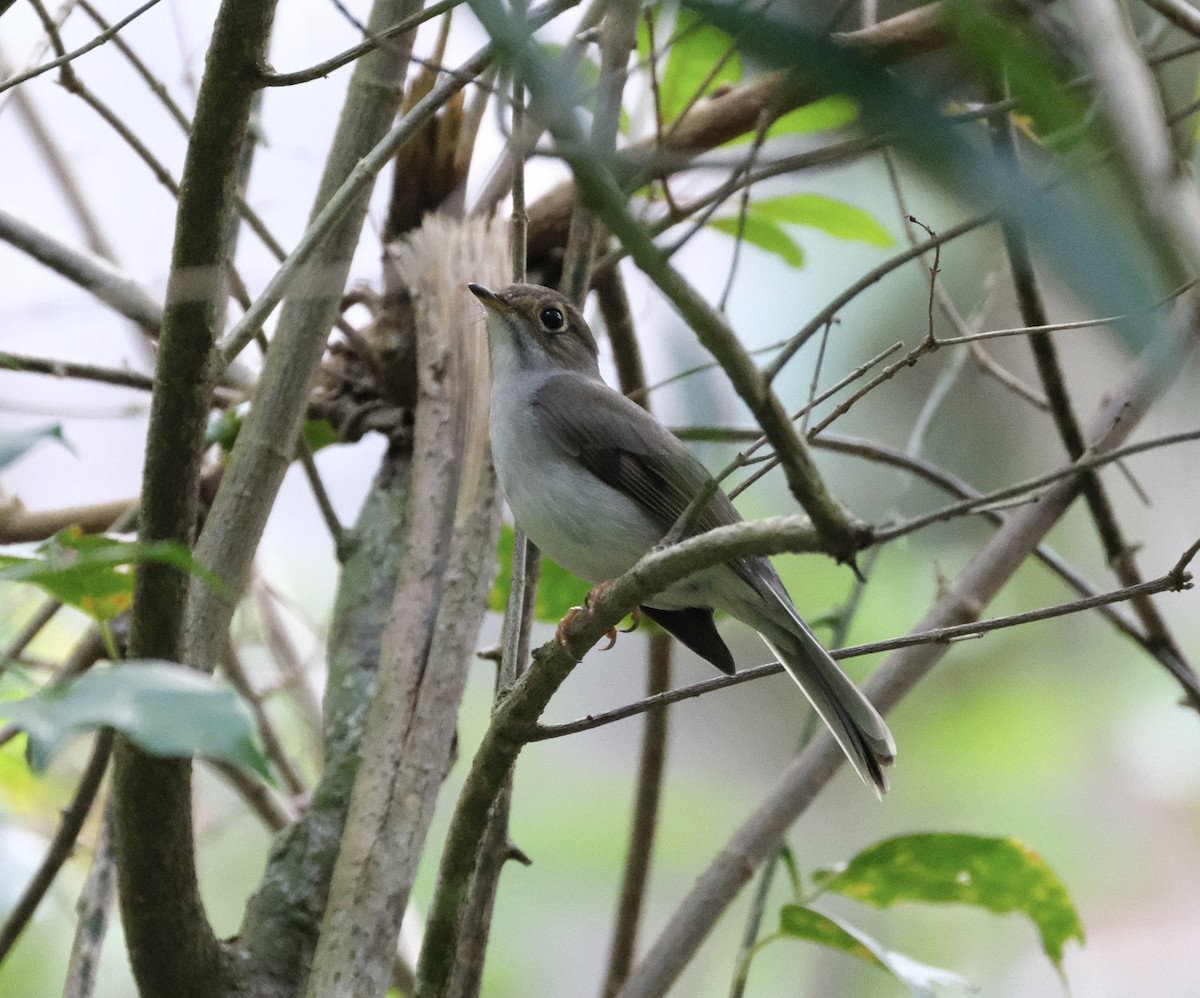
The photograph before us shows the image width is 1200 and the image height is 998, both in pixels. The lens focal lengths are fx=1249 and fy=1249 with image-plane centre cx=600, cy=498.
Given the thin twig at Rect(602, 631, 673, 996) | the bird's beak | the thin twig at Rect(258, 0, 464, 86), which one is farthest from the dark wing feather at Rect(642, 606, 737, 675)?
the thin twig at Rect(258, 0, 464, 86)

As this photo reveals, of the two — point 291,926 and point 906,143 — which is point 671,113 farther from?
point 906,143

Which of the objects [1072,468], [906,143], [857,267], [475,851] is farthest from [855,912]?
[906,143]

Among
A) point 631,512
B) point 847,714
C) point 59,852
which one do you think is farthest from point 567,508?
point 59,852

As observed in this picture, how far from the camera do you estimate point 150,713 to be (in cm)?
98

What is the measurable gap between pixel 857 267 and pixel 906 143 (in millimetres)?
4898

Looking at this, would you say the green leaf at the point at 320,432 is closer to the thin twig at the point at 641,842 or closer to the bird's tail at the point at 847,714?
the thin twig at the point at 641,842

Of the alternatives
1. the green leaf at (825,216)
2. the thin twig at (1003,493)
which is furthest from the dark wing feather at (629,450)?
the thin twig at (1003,493)

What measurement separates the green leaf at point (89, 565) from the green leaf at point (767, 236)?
2.32 meters

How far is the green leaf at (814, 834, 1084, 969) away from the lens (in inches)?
123

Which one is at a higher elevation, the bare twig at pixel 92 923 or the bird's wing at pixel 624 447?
the bird's wing at pixel 624 447

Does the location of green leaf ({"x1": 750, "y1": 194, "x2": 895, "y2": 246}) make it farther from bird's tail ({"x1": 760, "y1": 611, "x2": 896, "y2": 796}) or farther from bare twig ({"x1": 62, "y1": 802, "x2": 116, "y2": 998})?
bare twig ({"x1": 62, "y1": 802, "x2": 116, "y2": 998})

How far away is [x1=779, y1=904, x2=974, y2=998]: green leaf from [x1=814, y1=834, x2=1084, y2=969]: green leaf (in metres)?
0.19

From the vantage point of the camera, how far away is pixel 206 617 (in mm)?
2521

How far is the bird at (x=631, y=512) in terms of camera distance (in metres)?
2.97
